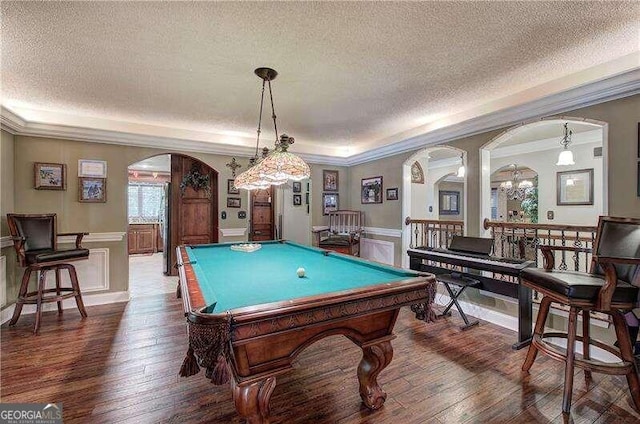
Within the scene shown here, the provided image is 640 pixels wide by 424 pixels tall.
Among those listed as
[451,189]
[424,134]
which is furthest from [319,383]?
[451,189]

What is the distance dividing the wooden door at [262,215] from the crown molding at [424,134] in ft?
5.79

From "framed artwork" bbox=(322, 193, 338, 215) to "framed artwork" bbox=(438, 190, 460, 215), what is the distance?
4.97 m

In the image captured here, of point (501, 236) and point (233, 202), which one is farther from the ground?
point (233, 202)

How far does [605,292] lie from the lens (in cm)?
180

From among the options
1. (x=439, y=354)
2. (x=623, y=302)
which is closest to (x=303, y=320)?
(x=439, y=354)

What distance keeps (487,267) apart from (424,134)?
6.97 feet

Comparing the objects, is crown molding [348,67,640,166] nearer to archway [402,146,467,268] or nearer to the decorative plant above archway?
archway [402,146,467,268]

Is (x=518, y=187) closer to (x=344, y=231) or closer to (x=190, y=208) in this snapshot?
(x=344, y=231)

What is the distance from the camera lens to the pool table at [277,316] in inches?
49.8

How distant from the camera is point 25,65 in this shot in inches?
102

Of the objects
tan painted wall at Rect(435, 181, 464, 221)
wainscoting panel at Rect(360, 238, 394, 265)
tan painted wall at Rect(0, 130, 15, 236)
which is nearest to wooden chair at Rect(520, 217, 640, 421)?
wainscoting panel at Rect(360, 238, 394, 265)

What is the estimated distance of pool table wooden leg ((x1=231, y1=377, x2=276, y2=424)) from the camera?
1443 mm

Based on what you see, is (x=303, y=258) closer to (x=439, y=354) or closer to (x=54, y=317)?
(x=439, y=354)

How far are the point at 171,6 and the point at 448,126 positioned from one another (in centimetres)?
334
